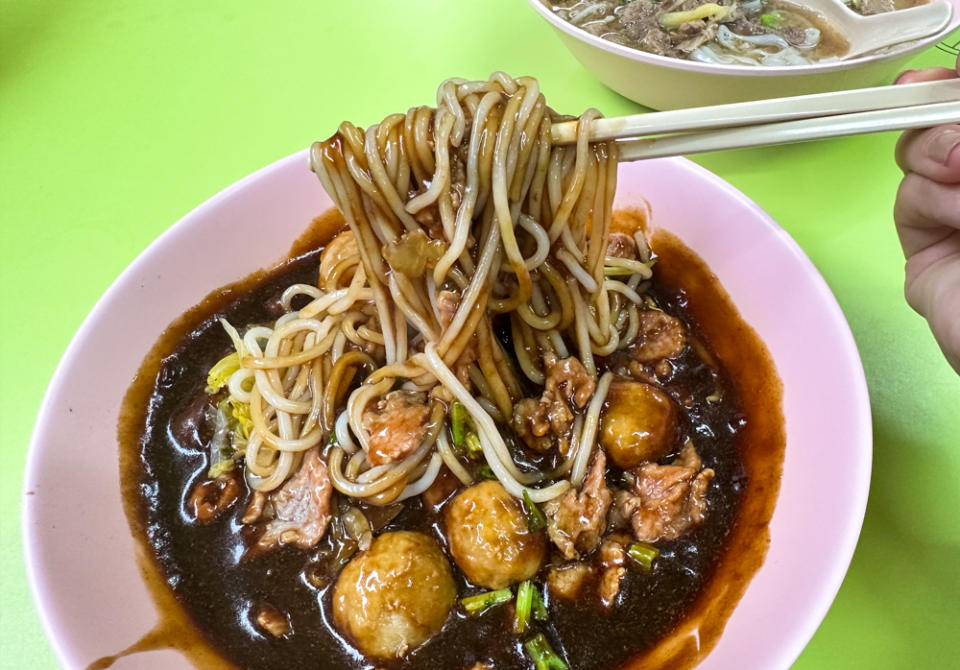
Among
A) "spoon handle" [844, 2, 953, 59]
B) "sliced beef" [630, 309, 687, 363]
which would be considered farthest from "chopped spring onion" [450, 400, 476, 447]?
"spoon handle" [844, 2, 953, 59]

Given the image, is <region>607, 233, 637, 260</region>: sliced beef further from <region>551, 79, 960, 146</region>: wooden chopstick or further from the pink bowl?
<region>551, 79, 960, 146</region>: wooden chopstick

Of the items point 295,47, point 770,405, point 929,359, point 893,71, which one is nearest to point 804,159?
point 893,71

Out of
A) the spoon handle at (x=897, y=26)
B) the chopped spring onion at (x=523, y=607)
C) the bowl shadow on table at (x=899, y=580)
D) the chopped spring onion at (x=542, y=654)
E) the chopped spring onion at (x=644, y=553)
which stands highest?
the spoon handle at (x=897, y=26)

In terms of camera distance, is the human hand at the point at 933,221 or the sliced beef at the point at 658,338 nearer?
the human hand at the point at 933,221

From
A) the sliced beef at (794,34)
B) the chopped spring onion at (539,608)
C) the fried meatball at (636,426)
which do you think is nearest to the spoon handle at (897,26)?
the sliced beef at (794,34)

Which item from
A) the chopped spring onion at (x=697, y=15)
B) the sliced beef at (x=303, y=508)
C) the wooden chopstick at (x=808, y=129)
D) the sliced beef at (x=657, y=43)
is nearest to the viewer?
the wooden chopstick at (x=808, y=129)

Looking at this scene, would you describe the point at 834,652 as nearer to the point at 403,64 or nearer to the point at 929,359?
the point at 929,359

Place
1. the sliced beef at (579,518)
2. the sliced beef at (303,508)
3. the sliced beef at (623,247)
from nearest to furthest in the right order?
the sliced beef at (579,518)
the sliced beef at (303,508)
the sliced beef at (623,247)

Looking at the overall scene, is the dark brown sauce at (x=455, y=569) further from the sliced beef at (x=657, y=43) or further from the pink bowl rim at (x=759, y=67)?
the sliced beef at (x=657, y=43)
